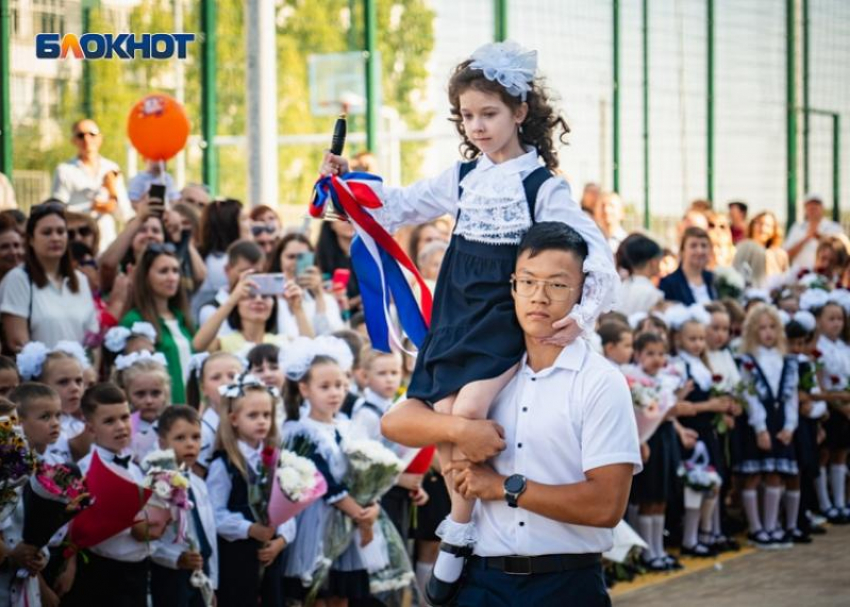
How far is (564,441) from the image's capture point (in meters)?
4.37

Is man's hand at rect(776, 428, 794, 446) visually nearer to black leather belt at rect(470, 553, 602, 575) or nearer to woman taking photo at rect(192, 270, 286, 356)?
woman taking photo at rect(192, 270, 286, 356)

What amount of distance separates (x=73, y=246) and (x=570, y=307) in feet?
16.5

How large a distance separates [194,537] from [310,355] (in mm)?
1283

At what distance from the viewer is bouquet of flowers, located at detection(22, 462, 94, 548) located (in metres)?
5.93

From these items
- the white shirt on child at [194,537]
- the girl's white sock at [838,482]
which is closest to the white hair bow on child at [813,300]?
→ the girl's white sock at [838,482]

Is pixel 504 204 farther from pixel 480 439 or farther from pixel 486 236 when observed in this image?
pixel 480 439

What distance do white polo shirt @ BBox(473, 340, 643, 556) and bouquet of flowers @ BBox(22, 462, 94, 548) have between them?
2.19m

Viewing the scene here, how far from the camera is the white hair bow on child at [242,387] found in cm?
707

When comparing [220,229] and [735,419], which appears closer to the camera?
[220,229]

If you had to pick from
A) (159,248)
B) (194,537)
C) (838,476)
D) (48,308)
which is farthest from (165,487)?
(838,476)

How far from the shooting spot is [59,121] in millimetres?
11109

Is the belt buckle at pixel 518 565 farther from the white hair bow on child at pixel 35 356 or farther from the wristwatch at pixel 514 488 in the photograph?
the white hair bow on child at pixel 35 356

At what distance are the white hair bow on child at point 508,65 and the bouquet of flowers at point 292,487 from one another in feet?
8.44

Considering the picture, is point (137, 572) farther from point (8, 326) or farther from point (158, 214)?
point (158, 214)
